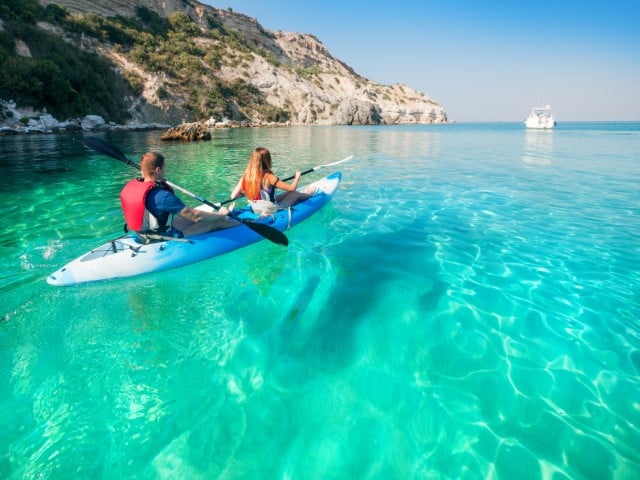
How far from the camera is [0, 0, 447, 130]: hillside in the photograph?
131ft

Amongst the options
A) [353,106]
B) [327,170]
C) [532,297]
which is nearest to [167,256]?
[532,297]

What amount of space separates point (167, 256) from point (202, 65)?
224 ft

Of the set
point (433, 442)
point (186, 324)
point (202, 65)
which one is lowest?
point (433, 442)

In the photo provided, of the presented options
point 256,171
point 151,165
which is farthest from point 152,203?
point 256,171

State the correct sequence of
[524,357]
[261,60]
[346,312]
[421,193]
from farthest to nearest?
1. [261,60]
2. [421,193]
3. [346,312]
4. [524,357]

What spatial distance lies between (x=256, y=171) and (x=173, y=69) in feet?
201

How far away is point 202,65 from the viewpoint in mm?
62250

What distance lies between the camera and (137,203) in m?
4.98

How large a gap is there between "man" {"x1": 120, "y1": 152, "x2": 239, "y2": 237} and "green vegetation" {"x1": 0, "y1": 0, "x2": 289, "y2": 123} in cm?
3820

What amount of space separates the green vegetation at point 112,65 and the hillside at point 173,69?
151 mm

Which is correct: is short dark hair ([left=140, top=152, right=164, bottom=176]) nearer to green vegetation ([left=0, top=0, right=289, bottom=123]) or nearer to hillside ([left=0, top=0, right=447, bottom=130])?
hillside ([left=0, top=0, right=447, bottom=130])

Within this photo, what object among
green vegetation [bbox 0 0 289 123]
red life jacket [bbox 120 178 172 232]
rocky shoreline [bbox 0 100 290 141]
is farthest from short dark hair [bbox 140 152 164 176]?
green vegetation [bbox 0 0 289 123]

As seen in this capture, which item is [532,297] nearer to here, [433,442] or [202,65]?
[433,442]

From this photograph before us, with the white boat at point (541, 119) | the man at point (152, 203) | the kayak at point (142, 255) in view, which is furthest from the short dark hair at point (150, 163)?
the white boat at point (541, 119)
